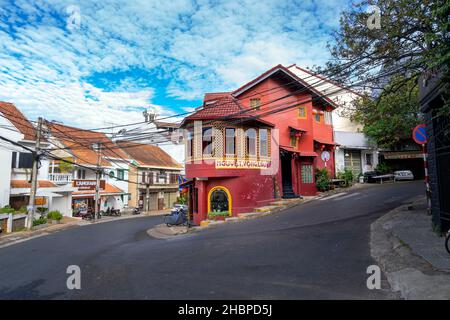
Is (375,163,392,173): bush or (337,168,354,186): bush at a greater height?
(375,163,392,173): bush

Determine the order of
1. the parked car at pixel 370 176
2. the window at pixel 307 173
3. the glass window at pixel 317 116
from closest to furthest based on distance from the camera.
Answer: the window at pixel 307 173
the glass window at pixel 317 116
the parked car at pixel 370 176

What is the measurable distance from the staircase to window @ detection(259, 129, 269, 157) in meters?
2.89

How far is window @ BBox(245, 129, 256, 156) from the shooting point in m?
17.7

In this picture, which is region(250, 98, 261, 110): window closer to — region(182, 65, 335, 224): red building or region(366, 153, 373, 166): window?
region(182, 65, 335, 224): red building

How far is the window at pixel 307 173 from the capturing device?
2011 cm

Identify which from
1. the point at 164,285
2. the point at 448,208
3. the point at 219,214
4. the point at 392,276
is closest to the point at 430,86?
the point at 448,208

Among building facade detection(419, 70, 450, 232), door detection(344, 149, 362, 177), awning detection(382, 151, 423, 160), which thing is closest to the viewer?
building facade detection(419, 70, 450, 232)

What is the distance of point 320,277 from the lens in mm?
5309

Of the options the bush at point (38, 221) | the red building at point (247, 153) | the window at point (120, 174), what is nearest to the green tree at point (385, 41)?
the red building at point (247, 153)

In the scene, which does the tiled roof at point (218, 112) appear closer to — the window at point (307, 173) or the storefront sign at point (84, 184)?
the window at point (307, 173)

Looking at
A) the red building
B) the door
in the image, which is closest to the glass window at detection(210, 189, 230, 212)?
the red building

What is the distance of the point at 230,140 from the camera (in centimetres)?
1744

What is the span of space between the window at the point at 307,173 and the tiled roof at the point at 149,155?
23.4 metres

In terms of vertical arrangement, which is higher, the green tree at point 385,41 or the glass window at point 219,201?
the green tree at point 385,41
